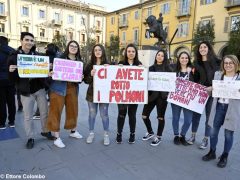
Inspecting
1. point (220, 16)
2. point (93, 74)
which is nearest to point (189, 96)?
point (93, 74)

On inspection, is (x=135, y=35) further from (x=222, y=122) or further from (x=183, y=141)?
(x=222, y=122)

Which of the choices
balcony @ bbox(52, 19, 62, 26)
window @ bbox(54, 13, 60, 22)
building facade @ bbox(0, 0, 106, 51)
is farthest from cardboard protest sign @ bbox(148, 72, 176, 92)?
window @ bbox(54, 13, 60, 22)

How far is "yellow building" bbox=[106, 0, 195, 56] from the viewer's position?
83.8 ft

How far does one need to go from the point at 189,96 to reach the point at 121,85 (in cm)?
118

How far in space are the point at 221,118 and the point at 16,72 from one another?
3158 mm

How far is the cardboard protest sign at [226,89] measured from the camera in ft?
8.95

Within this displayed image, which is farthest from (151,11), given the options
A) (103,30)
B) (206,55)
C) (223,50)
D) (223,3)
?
(206,55)

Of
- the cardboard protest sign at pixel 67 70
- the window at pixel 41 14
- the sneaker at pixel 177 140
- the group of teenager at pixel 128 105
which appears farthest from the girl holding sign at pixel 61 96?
the window at pixel 41 14

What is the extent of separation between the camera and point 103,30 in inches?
1729

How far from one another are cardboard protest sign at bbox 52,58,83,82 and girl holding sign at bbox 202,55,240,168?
7.12ft

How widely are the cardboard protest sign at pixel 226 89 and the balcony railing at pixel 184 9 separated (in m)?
25.1

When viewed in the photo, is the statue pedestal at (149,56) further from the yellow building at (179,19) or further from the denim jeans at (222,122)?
the denim jeans at (222,122)

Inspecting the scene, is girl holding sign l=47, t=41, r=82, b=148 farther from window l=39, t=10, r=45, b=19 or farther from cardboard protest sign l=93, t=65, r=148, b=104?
window l=39, t=10, r=45, b=19

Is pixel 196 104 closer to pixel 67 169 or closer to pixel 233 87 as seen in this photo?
pixel 233 87
